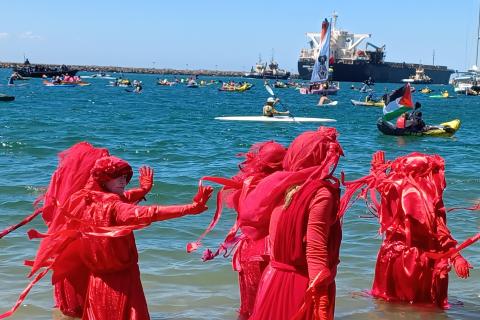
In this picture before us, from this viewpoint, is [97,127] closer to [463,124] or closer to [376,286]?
[463,124]

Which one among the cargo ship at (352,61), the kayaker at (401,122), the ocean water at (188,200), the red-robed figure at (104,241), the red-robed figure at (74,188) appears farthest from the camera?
the cargo ship at (352,61)

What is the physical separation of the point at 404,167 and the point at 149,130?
23.0 metres

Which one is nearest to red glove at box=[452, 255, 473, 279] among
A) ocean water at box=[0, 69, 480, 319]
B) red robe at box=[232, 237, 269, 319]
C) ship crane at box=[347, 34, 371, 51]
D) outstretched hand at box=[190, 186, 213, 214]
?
ocean water at box=[0, 69, 480, 319]

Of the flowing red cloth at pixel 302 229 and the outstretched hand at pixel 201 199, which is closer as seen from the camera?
the flowing red cloth at pixel 302 229

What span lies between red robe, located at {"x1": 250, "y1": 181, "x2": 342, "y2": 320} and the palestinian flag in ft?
71.4

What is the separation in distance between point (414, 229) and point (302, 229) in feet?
7.28

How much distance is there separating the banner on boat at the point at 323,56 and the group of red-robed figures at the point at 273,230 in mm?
45116

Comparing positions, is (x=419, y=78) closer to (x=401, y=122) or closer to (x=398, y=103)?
(x=401, y=122)

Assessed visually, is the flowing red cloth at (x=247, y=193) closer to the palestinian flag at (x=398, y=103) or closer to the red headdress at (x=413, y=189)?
the red headdress at (x=413, y=189)

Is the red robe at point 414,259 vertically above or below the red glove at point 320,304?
below

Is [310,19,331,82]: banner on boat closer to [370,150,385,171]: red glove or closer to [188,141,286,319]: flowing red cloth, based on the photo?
[370,150,385,171]: red glove

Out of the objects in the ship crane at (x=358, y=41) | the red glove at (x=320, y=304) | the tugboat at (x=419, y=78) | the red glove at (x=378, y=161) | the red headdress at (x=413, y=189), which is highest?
the ship crane at (x=358, y=41)

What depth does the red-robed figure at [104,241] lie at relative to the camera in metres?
4.00

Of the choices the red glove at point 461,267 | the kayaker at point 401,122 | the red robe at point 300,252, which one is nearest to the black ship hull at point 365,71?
the kayaker at point 401,122
